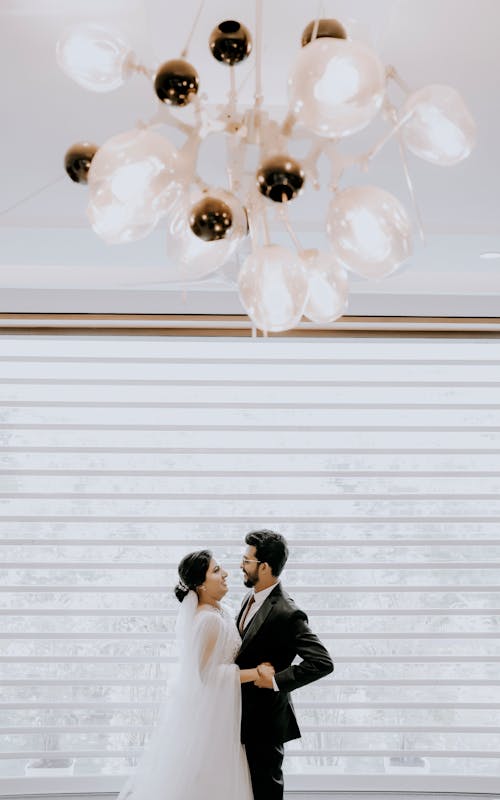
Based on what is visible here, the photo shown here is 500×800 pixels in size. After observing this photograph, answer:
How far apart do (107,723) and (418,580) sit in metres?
1.81

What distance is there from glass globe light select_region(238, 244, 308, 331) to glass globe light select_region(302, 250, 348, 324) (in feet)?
0.71

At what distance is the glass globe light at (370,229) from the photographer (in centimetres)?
107

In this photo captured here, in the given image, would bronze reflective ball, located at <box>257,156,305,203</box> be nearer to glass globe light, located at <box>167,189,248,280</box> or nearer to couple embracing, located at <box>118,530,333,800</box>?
glass globe light, located at <box>167,189,248,280</box>

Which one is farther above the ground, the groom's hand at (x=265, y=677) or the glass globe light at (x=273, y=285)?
the glass globe light at (x=273, y=285)

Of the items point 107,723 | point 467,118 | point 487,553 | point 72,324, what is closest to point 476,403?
point 487,553

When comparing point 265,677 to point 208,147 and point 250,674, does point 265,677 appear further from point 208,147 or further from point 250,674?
point 208,147

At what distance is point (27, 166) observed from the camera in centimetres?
245

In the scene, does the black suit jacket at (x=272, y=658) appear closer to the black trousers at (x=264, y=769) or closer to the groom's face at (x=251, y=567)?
the black trousers at (x=264, y=769)

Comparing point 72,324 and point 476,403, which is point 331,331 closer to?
point 476,403

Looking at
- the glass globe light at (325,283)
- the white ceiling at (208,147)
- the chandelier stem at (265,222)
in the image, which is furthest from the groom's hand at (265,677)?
the chandelier stem at (265,222)

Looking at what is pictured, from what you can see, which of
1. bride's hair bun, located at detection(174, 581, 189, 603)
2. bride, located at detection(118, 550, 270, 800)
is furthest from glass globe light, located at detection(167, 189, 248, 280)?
bride's hair bun, located at detection(174, 581, 189, 603)

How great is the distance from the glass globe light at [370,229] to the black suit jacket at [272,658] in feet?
7.12

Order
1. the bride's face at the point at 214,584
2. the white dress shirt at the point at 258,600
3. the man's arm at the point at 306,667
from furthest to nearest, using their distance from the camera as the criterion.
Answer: the bride's face at the point at 214,584 → the white dress shirt at the point at 258,600 → the man's arm at the point at 306,667

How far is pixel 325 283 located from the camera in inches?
51.2
